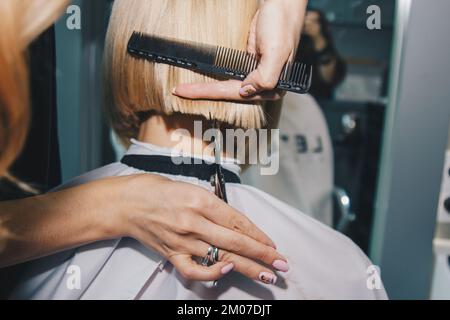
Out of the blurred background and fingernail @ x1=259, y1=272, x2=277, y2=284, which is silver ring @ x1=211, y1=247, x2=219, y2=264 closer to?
fingernail @ x1=259, y1=272, x2=277, y2=284

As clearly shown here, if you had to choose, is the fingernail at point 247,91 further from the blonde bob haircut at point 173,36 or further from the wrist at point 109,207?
the wrist at point 109,207

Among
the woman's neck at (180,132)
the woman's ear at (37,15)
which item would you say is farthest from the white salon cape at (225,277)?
the woman's ear at (37,15)

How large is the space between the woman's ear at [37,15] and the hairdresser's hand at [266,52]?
249 mm

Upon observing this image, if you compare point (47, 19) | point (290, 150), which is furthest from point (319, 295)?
point (47, 19)

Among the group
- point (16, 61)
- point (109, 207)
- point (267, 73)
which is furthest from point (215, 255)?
point (16, 61)

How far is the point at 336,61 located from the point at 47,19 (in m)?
0.93

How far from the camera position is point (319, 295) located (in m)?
0.64

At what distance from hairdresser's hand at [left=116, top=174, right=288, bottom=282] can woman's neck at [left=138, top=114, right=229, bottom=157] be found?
93mm

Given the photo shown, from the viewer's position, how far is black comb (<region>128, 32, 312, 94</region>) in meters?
0.57

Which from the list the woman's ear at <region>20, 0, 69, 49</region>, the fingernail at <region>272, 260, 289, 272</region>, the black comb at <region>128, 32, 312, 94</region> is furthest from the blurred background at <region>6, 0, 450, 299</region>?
the fingernail at <region>272, 260, 289, 272</region>

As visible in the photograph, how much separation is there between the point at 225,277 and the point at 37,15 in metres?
0.53

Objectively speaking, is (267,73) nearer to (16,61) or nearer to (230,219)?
(230,219)

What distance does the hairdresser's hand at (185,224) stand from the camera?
0.54 meters

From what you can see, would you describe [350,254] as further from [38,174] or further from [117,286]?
[38,174]
